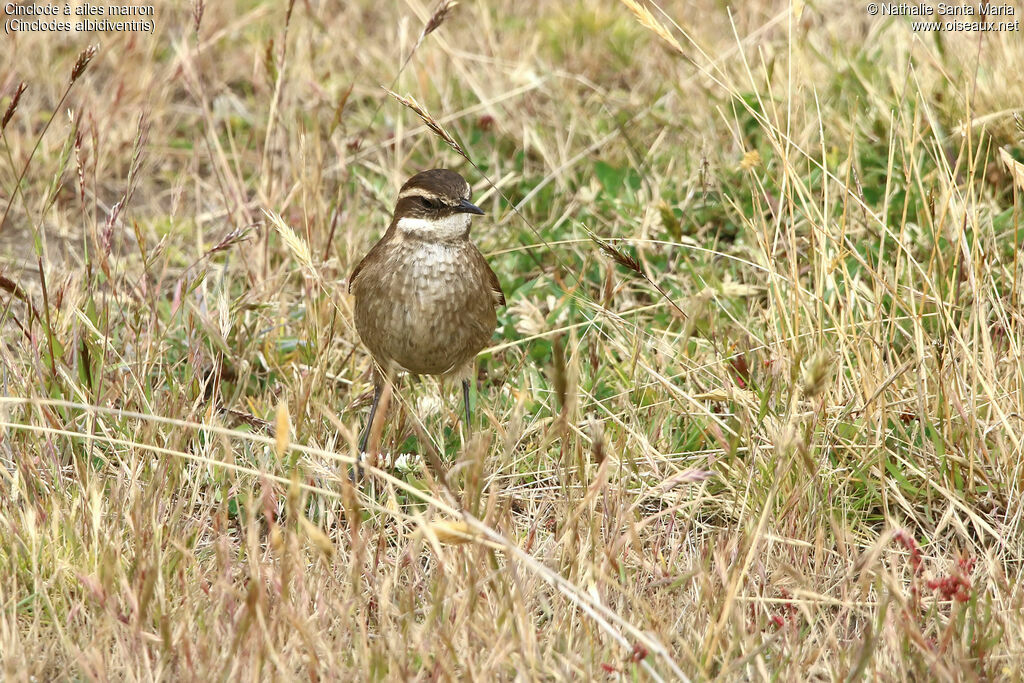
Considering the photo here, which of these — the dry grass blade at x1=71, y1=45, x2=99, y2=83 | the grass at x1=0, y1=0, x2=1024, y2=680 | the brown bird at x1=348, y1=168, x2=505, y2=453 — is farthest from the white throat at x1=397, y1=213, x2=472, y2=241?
the dry grass blade at x1=71, y1=45, x2=99, y2=83

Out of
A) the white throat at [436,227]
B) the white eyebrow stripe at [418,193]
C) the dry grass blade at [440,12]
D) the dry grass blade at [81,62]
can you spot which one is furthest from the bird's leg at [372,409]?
the dry grass blade at [81,62]

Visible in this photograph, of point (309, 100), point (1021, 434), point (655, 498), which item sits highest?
point (309, 100)

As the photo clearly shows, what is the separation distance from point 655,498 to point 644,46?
13.1 feet

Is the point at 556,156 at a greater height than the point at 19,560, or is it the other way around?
the point at 556,156

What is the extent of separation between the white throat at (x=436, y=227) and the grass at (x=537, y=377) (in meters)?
0.46

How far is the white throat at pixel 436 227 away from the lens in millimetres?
5059

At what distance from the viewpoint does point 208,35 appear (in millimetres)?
7570

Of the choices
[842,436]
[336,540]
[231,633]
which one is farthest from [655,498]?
[231,633]

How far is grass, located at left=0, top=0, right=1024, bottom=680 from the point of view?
3.32 metres

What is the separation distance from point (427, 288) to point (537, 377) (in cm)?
63

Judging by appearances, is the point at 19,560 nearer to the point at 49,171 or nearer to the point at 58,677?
the point at 58,677

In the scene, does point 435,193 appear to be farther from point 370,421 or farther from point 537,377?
point 370,421

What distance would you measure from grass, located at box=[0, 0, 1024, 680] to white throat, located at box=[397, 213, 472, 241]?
46 cm

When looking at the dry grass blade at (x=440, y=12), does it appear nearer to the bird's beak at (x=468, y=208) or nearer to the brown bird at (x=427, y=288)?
the brown bird at (x=427, y=288)
